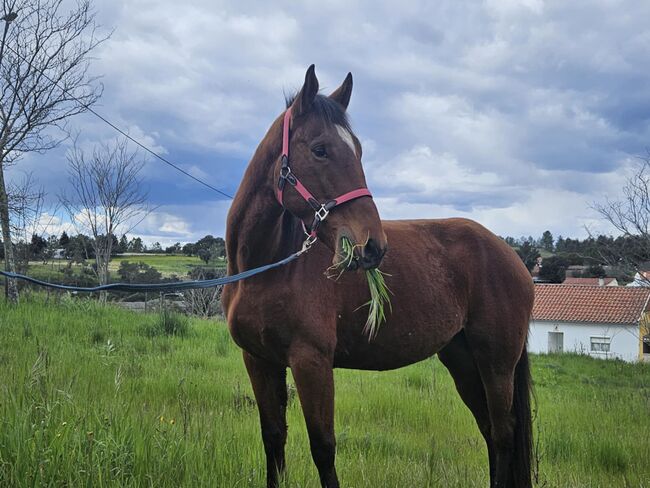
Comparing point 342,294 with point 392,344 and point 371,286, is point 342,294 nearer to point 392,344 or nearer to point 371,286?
point 371,286

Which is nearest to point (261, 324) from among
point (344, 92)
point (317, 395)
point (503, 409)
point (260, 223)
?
point (317, 395)

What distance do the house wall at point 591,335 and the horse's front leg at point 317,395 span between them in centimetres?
4037

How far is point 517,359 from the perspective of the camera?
3611 mm

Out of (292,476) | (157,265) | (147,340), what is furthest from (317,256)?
(157,265)

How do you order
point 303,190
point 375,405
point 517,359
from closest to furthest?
point 303,190 < point 517,359 < point 375,405

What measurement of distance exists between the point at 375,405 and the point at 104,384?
2.76 metres

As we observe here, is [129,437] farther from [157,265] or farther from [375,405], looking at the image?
[157,265]

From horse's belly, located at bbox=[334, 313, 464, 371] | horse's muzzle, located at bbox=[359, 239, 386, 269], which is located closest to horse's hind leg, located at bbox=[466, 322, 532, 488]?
horse's belly, located at bbox=[334, 313, 464, 371]

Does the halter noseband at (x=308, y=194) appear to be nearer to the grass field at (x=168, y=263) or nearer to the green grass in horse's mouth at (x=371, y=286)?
the green grass in horse's mouth at (x=371, y=286)

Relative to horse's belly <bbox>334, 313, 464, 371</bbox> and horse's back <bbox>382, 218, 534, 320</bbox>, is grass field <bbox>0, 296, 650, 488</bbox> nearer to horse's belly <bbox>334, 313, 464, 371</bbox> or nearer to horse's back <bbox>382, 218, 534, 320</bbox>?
horse's belly <bbox>334, 313, 464, 371</bbox>

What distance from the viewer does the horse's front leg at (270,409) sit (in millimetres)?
2908

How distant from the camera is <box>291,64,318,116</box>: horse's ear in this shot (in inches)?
99.4

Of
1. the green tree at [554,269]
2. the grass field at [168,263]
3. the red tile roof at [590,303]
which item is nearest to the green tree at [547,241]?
the green tree at [554,269]

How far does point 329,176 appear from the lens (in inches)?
97.2
